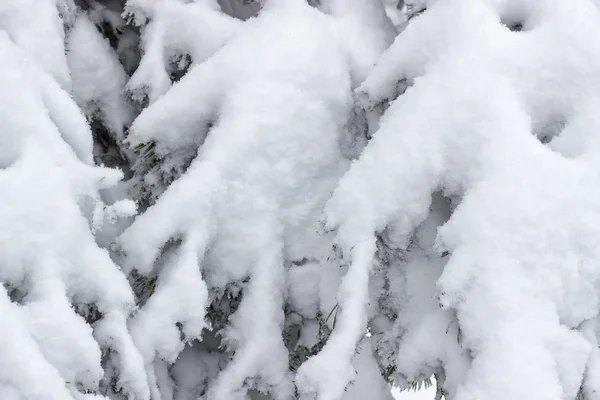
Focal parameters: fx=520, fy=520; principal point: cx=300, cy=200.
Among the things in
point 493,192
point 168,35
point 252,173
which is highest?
point 168,35

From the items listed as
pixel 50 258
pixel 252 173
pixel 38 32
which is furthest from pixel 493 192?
pixel 38 32

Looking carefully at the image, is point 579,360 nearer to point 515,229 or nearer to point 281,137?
point 515,229

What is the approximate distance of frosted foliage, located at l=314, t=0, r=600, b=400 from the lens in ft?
5.88

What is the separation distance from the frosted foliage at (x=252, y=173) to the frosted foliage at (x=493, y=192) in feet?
0.94

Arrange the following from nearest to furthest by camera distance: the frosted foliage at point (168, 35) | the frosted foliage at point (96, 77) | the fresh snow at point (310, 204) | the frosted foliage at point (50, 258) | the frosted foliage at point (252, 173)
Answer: the frosted foliage at point (50, 258), the fresh snow at point (310, 204), the frosted foliage at point (252, 173), the frosted foliage at point (168, 35), the frosted foliage at point (96, 77)

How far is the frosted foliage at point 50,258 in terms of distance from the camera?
1561 mm

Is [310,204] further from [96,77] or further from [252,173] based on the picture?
[96,77]

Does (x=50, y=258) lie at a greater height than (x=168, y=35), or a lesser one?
lesser

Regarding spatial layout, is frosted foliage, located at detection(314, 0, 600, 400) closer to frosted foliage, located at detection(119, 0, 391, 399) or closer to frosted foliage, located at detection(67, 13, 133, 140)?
frosted foliage, located at detection(119, 0, 391, 399)

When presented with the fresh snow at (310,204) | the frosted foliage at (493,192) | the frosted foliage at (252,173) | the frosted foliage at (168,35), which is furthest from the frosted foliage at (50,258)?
the frosted foliage at (493,192)

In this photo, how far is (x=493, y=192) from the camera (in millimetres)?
1877

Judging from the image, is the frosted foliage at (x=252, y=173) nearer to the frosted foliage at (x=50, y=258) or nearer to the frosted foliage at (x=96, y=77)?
the frosted foliage at (x=50, y=258)

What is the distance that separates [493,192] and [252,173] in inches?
37.2

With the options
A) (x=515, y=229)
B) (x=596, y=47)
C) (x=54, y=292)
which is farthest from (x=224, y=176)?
(x=596, y=47)
